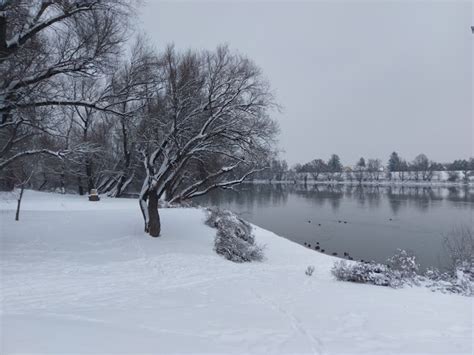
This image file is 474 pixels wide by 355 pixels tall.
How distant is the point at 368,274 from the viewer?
9.62 meters

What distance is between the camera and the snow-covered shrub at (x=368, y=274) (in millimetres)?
9375

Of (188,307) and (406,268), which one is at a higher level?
(188,307)

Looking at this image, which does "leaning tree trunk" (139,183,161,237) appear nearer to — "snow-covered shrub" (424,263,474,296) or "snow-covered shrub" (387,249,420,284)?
"snow-covered shrub" (387,249,420,284)

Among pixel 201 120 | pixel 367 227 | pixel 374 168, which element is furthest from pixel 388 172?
pixel 201 120

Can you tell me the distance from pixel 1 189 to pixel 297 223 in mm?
23818

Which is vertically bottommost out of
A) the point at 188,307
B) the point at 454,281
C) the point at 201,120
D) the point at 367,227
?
the point at 367,227

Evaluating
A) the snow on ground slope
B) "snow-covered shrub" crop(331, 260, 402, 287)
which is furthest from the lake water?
"snow-covered shrub" crop(331, 260, 402, 287)

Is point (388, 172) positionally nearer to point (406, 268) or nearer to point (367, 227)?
point (367, 227)

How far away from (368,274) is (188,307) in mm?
5382

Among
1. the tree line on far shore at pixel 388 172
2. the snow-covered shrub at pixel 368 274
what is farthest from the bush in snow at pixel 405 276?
the tree line on far shore at pixel 388 172

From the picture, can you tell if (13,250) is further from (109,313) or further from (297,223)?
(297,223)

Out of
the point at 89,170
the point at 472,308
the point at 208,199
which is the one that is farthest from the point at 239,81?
the point at 208,199

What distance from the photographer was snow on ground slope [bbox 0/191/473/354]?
4656 millimetres

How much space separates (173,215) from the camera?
18.6 meters
